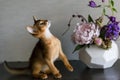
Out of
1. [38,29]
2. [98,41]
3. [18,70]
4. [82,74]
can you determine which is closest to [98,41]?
[98,41]

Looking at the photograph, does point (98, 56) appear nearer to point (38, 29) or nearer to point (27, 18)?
point (38, 29)

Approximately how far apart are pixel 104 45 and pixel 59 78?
25 centimetres

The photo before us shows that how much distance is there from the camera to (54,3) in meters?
1.41

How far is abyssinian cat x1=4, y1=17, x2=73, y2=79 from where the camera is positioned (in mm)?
1191

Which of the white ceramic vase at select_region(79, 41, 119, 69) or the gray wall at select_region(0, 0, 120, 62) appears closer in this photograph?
the white ceramic vase at select_region(79, 41, 119, 69)

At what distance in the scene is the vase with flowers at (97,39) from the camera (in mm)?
1232

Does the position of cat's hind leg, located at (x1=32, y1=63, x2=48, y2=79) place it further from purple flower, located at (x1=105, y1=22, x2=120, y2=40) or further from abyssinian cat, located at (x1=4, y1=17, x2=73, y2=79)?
purple flower, located at (x1=105, y1=22, x2=120, y2=40)

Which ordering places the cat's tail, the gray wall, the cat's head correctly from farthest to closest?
1. the gray wall
2. the cat's tail
3. the cat's head

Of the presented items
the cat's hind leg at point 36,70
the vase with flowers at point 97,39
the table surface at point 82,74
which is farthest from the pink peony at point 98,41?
the cat's hind leg at point 36,70

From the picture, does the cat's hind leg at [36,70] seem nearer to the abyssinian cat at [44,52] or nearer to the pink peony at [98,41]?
the abyssinian cat at [44,52]

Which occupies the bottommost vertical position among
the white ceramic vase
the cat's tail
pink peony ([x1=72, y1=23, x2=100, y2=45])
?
the cat's tail

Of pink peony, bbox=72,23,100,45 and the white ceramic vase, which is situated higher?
pink peony, bbox=72,23,100,45

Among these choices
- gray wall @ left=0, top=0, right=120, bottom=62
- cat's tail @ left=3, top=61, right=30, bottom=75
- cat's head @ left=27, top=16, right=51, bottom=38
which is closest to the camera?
cat's head @ left=27, top=16, right=51, bottom=38

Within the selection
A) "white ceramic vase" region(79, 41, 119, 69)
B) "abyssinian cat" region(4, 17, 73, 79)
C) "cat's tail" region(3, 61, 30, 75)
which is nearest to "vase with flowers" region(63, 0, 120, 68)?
"white ceramic vase" region(79, 41, 119, 69)
